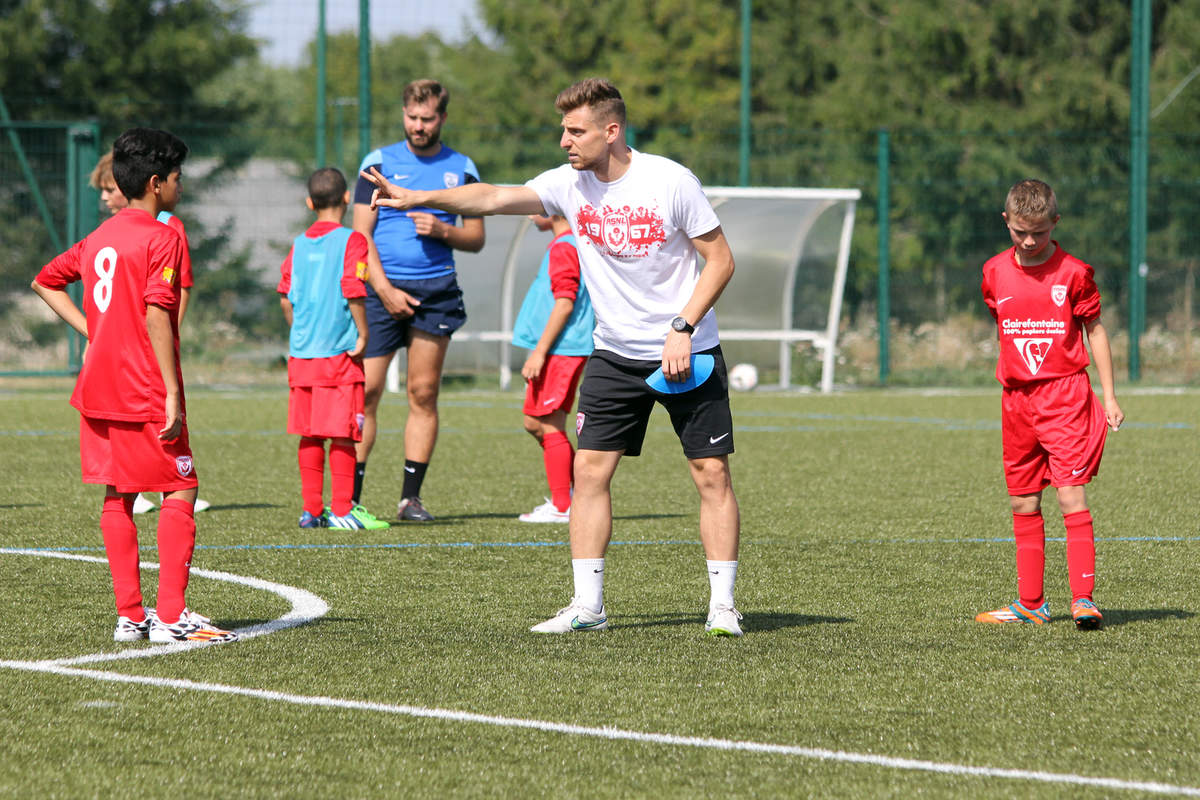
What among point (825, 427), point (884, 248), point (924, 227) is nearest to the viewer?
point (825, 427)

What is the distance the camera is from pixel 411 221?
8250 mm

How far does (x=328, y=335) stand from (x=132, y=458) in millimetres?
2827

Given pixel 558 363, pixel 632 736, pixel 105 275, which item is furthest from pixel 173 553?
pixel 558 363

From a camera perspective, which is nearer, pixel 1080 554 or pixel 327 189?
pixel 1080 554

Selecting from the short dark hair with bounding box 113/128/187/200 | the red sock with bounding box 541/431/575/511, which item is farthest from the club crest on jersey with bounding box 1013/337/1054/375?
the red sock with bounding box 541/431/575/511

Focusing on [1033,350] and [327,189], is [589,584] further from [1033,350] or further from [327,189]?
[327,189]

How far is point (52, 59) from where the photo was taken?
87.0 feet

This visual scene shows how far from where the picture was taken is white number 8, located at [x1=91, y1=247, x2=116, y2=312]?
501cm

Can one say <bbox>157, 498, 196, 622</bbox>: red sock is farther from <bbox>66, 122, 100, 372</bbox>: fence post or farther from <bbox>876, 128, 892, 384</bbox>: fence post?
<bbox>876, 128, 892, 384</bbox>: fence post

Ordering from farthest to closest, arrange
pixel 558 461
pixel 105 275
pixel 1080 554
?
pixel 558 461 → pixel 1080 554 → pixel 105 275

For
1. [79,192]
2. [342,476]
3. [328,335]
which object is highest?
[79,192]

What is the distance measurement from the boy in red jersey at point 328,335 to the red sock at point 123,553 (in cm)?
252

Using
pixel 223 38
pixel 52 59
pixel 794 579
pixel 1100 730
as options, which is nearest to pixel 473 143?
pixel 223 38

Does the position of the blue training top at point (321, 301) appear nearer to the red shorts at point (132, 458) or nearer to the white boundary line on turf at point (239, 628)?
the white boundary line on turf at point (239, 628)
